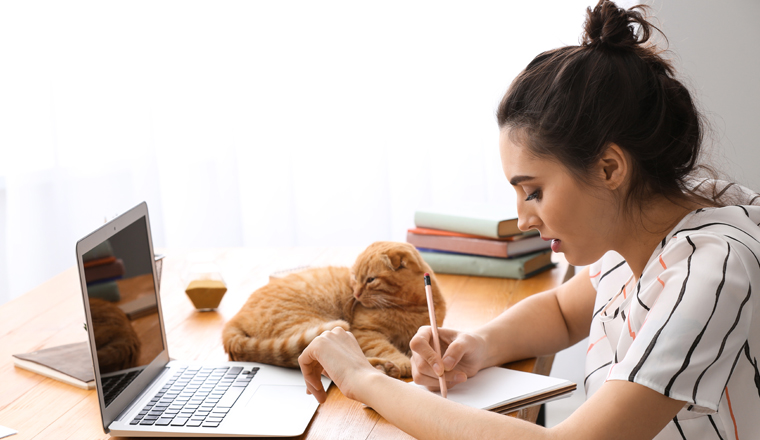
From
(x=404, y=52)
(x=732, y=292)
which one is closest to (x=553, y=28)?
(x=404, y=52)

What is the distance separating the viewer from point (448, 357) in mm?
1040

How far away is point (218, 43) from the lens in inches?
96.4

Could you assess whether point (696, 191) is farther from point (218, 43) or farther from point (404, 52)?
point (218, 43)

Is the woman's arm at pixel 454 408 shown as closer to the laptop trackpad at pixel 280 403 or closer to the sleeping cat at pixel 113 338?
the laptop trackpad at pixel 280 403

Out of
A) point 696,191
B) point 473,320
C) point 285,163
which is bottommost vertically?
point 473,320

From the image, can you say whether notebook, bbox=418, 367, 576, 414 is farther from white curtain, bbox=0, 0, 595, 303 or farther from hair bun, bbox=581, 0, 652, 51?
white curtain, bbox=0, 0, 595, 303

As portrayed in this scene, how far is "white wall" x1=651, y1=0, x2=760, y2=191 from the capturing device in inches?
72.3

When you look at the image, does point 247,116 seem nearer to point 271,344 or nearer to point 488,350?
point 271,344

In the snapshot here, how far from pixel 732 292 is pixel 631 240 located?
0.70 feet

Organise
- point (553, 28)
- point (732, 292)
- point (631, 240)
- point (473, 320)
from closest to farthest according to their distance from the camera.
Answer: point (732, 292) < point (631, 240) < point (473, 320) < point (553, 28)

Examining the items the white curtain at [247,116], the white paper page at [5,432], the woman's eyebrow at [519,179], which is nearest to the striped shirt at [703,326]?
the woman's eyebrow at [519,179]

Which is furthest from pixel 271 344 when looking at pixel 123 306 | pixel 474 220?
pixel 474 220

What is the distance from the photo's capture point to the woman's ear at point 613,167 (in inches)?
34.0

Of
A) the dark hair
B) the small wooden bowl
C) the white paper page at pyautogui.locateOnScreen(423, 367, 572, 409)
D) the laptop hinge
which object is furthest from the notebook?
the small wooden bowl
